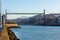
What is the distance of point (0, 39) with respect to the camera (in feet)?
8.30

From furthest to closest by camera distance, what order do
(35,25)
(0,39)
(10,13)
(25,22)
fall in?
(35,25), (25,22), (10,13), (0,39)

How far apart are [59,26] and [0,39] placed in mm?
40028

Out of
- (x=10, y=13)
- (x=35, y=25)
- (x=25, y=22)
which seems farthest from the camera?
(x=35, y=25)

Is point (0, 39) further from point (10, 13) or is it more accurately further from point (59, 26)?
point (59, 26)

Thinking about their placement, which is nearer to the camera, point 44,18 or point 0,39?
point 0,39

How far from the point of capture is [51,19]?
4159cm

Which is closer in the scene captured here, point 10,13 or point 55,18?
point 10,13

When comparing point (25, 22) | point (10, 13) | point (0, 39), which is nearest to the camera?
point (0, 39)

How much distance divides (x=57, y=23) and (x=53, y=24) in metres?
0.86

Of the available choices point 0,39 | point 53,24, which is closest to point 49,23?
point 53,24

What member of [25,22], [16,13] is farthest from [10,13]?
[25,22]

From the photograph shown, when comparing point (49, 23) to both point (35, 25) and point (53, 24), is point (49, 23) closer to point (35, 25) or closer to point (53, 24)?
point (53, 24)

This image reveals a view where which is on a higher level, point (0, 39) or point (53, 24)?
point (0, 39)

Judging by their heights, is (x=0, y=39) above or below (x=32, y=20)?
above
